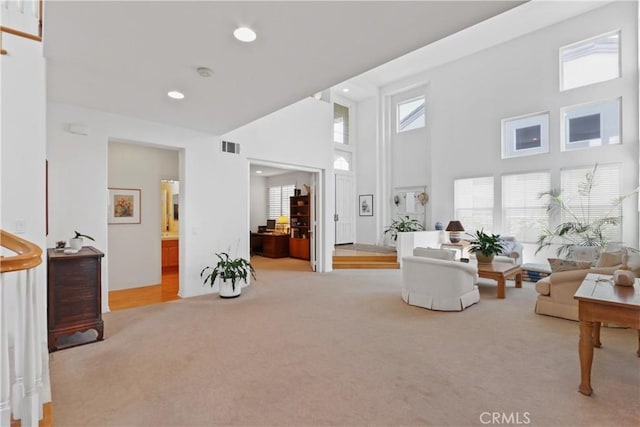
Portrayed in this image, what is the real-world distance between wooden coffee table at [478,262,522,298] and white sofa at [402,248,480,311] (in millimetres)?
573

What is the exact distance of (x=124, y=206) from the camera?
17.6 feet

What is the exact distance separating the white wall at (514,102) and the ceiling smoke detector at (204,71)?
286 inches

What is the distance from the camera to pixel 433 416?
204 cm

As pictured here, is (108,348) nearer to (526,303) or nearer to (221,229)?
(221,229)

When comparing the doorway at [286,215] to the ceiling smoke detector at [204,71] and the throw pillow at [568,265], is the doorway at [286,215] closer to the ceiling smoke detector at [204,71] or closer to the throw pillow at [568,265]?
the ceiling smoke detector at [204,71]

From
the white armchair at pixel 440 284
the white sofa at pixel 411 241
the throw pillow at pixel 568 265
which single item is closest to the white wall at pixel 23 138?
the white armchair at pixel 440 284

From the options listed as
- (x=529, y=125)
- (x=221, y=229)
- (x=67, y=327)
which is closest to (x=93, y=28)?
(x=67, y=327)

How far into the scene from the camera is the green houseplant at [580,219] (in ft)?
20.3

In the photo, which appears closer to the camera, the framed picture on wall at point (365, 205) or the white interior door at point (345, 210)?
the white interior door at point (345, 210)

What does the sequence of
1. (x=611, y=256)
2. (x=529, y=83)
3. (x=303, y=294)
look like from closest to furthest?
(x=611, y=256) → (x=303, y=294) → (x=529, y=83)

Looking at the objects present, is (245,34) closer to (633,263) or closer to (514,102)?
(633,263)

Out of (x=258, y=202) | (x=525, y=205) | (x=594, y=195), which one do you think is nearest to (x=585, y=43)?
(x=594, y=195)

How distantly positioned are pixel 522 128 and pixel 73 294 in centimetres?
900

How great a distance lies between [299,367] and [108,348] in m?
1.94
